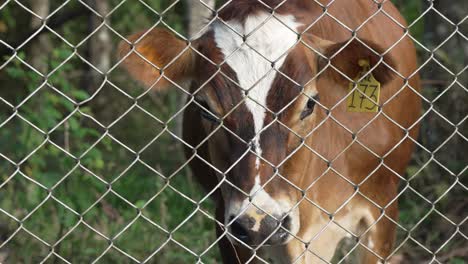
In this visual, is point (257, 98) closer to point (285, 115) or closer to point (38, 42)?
point (285, 115)

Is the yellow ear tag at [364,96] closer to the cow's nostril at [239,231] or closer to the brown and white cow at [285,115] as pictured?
the brown and white cow at [285,115]

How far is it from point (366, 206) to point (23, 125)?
78.0 inches

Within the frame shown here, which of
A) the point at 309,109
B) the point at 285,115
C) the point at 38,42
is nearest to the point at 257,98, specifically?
the point at 285,115

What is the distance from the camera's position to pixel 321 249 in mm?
4422

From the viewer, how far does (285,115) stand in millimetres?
3580

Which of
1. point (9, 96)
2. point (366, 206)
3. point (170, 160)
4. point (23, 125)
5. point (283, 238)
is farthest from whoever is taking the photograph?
point (9, 96)

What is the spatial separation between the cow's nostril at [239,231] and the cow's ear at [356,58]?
70 cm

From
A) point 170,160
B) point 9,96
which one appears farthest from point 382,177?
point 9,96

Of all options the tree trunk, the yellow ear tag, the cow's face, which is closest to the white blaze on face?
the cow's face

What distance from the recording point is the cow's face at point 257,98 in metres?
3.35

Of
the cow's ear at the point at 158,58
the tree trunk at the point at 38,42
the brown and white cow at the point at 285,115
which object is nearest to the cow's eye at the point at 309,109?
the brown and white cow at the point at 285,115

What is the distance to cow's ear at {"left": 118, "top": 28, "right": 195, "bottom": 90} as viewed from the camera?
376 cm

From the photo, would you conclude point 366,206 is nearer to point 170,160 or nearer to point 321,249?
point 321,249

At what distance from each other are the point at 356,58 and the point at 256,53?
0.47 metres
